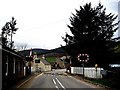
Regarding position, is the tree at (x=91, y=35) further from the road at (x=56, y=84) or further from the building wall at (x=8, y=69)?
the building wall at (x=8, y=69)

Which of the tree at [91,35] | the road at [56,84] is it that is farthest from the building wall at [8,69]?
the tree at [91,35]

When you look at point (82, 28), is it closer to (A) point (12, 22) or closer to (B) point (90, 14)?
(B) point (90, 14)

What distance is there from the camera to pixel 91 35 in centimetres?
7344

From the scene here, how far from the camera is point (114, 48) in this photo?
247 feet

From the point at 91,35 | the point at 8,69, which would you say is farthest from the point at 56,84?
the point at 91,35

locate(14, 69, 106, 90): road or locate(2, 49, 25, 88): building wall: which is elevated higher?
locate(2, 49, 25, 88): building wall

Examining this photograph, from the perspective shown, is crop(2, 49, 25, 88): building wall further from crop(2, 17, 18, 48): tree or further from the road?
crop(2, 17, 18, 48): tree

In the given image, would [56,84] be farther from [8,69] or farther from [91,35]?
[91,35]

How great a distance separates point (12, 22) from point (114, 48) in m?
37.1

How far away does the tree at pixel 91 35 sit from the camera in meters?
70.6

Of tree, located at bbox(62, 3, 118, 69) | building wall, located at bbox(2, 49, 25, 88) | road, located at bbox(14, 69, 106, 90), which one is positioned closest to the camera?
building wall, located at bbox(2, 49, 25, 88)

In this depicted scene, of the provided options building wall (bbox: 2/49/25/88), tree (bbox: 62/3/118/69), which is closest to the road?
building wall (bbox: 2/49/25/88)

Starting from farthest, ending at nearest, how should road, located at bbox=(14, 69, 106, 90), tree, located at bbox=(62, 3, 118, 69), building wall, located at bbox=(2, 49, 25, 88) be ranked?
tree, located at bbox=(62, 3, 118, 69) < road, located at bbox=(14, 69, 106, 90) < building wall, located at bbox=(2, 49, 25, 88)

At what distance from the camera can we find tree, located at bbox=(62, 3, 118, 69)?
70562 mm
